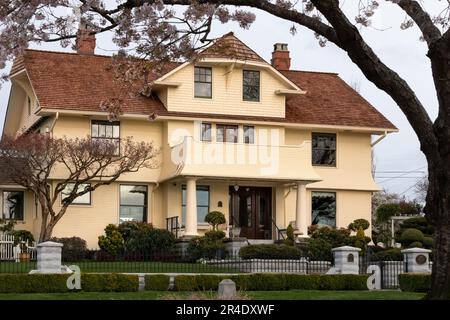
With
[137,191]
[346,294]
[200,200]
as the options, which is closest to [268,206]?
[200,200]

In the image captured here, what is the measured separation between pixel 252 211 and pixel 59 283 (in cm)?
1713

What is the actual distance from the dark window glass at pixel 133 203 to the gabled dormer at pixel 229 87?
3.62 m

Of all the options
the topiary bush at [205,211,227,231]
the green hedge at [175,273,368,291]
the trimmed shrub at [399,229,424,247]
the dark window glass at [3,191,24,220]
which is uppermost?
the dark window glass at [3,191,24,220]

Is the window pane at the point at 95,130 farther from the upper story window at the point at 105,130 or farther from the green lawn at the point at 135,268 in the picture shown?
the green lawn at the point at 135,268

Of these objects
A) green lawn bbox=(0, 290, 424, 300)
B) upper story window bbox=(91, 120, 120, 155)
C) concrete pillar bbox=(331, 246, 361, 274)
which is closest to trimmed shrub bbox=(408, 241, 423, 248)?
concrete pillar bbox=(331, 246, 361, 274)

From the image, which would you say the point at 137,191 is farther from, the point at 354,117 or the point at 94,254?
the point at 354,117

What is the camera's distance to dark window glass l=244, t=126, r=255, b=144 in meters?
38.5

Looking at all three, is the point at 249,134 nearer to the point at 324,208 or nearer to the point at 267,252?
the point at 324,208

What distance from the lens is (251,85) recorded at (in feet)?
129

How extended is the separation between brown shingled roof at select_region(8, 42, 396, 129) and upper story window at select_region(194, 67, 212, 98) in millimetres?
1023

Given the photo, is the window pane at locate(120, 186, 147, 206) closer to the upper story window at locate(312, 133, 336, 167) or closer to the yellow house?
the yellow house

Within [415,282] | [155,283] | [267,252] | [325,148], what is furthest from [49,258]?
[325,148]

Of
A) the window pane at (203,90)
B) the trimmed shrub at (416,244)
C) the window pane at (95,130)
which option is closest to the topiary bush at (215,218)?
the window pane at (203,90)
